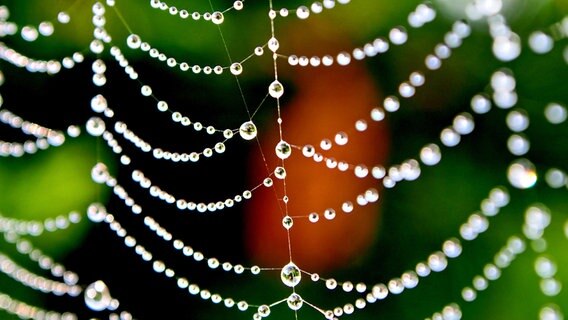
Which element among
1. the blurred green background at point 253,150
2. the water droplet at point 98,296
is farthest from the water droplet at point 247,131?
the water droplet at point 98,296

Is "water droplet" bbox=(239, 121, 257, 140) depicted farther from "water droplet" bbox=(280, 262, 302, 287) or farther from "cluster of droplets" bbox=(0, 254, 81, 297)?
"cluster of droplets" bbox=(0, 254, 81, 297)

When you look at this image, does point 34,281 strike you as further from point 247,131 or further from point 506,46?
point 506,46

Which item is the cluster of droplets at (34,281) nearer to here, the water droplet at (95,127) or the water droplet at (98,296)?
the water droplet at (98,296)

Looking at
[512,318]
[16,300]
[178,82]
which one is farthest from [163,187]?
[512,318]

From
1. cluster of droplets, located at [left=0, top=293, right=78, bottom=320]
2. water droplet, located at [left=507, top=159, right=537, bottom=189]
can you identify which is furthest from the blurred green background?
water droplet, located at [left=507, top=159, right=537, bottom=189]

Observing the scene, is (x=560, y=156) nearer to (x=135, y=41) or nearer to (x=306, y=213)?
(x=306, y=213)

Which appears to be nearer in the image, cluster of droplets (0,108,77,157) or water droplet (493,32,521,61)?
water droplet (493,32,521,61)
